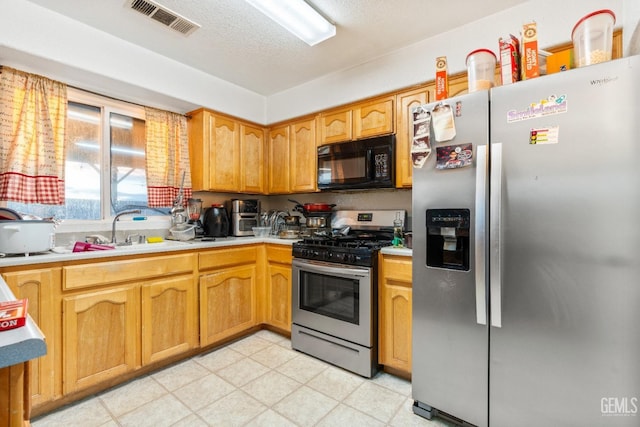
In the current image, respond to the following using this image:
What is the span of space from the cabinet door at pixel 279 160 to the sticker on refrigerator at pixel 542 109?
7.05 feet

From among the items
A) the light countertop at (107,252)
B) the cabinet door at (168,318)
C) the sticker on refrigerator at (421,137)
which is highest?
the sticker on refrigerator at (421,137)

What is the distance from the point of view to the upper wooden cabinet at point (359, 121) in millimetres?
2453

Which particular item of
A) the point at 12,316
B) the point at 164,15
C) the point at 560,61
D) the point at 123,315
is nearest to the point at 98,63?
the point at 164,15

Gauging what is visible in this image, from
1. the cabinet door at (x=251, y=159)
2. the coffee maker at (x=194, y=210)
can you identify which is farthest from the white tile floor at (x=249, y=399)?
the cabinet door at (x=251, y=159)

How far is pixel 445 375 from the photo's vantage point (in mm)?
1603

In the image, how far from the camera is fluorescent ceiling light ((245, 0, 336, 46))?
177cm

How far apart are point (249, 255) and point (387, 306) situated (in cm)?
133

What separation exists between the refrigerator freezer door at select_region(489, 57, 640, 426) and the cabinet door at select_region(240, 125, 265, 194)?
233cm

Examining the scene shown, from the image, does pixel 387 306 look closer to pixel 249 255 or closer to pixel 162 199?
pixel 249 255

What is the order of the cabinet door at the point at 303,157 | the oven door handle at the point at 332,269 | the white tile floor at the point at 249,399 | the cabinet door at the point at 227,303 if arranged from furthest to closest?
the cabinet door at the point at 303,157 < the cabinet door at the point at 227,303 < the oven door handle at the point at 332,269 < the white tile floor at the point at 249,399

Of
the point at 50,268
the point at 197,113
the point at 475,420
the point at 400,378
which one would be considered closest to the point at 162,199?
the point at 197,113

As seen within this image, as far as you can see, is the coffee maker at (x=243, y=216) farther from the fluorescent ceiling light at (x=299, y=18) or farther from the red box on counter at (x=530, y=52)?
the red box on counter at (x=530, y=52)

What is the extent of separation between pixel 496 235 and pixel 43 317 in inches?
95.1

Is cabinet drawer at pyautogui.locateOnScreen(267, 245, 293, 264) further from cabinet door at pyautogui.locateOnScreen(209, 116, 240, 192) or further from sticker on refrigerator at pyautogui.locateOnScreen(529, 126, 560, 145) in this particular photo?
sticker on refrigerator at pyautogui.locateOnScreen(529, 126, 560, 145)
